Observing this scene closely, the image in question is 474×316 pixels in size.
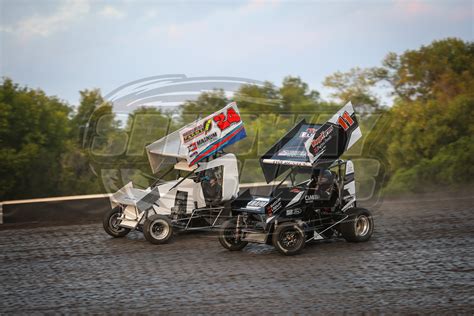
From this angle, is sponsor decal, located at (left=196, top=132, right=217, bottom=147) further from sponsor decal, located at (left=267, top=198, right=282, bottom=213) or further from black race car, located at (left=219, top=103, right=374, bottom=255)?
sponsor decal, located at (left=267, top=198, right=282, bottom=213)

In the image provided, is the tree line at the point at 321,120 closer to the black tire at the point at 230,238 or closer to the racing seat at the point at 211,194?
A: the racing seat at the point at 211,194

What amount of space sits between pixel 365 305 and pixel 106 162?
294 inches

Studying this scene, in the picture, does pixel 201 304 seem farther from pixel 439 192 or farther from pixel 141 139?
pixel 439 192

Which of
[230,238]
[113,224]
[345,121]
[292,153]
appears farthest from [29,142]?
[345,121]

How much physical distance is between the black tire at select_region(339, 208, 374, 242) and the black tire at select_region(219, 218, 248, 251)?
5.77ft


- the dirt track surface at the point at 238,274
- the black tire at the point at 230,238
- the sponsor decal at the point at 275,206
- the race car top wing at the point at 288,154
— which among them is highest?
the race car top wing at the point at 288,154

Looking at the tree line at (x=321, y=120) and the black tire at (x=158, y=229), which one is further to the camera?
the tree line at (x=321, y=120)

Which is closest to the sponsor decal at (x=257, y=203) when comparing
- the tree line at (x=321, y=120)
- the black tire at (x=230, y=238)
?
the black tire at (x=230, y=238)

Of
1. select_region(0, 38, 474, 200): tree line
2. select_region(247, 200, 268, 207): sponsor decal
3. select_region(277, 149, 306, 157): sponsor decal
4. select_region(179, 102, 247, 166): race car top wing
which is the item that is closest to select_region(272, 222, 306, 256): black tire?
select_region(247, 200, 268, 207): sponsor decal

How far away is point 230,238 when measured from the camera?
33.8ft

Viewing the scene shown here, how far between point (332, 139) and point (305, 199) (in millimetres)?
1157

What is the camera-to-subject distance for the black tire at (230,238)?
10.2 meters

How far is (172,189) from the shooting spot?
37.5 ft

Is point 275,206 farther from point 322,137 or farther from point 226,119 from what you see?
point 226,119
